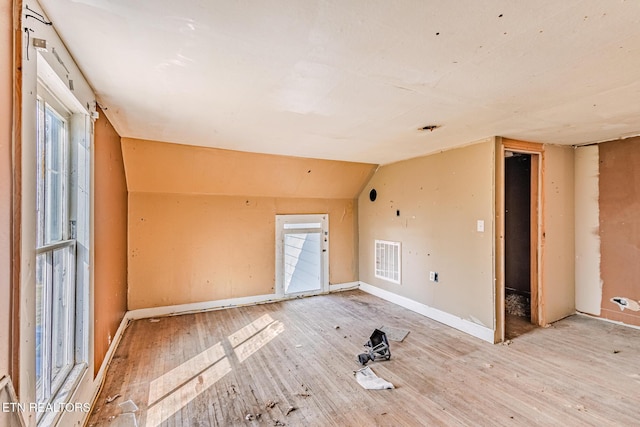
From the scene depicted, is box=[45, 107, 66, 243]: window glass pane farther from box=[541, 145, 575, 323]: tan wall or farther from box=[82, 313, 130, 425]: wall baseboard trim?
box=[541, 145, 575, 323]: tan wall

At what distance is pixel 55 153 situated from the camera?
1665 millimetres

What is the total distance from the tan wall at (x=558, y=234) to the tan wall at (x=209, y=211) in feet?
7.72

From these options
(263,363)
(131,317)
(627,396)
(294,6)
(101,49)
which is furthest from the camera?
(131,317)

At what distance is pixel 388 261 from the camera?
4488 millimetres

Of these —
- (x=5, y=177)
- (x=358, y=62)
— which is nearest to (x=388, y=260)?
(x=358, y=62)

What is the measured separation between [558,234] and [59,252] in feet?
16.0

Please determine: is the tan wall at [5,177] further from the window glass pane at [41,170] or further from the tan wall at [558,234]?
the tan wall at [558,234]

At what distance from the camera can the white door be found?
4.52 m

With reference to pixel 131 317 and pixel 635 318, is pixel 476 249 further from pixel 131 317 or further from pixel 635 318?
pixel 131 317

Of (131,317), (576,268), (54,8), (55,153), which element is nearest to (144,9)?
(54,8)

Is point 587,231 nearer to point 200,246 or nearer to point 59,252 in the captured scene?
point 200,246

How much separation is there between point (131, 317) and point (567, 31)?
4.69 metres

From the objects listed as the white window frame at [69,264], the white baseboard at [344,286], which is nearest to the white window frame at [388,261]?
the white baseboard at [344,286]

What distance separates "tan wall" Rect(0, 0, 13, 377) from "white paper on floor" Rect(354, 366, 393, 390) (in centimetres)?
212
